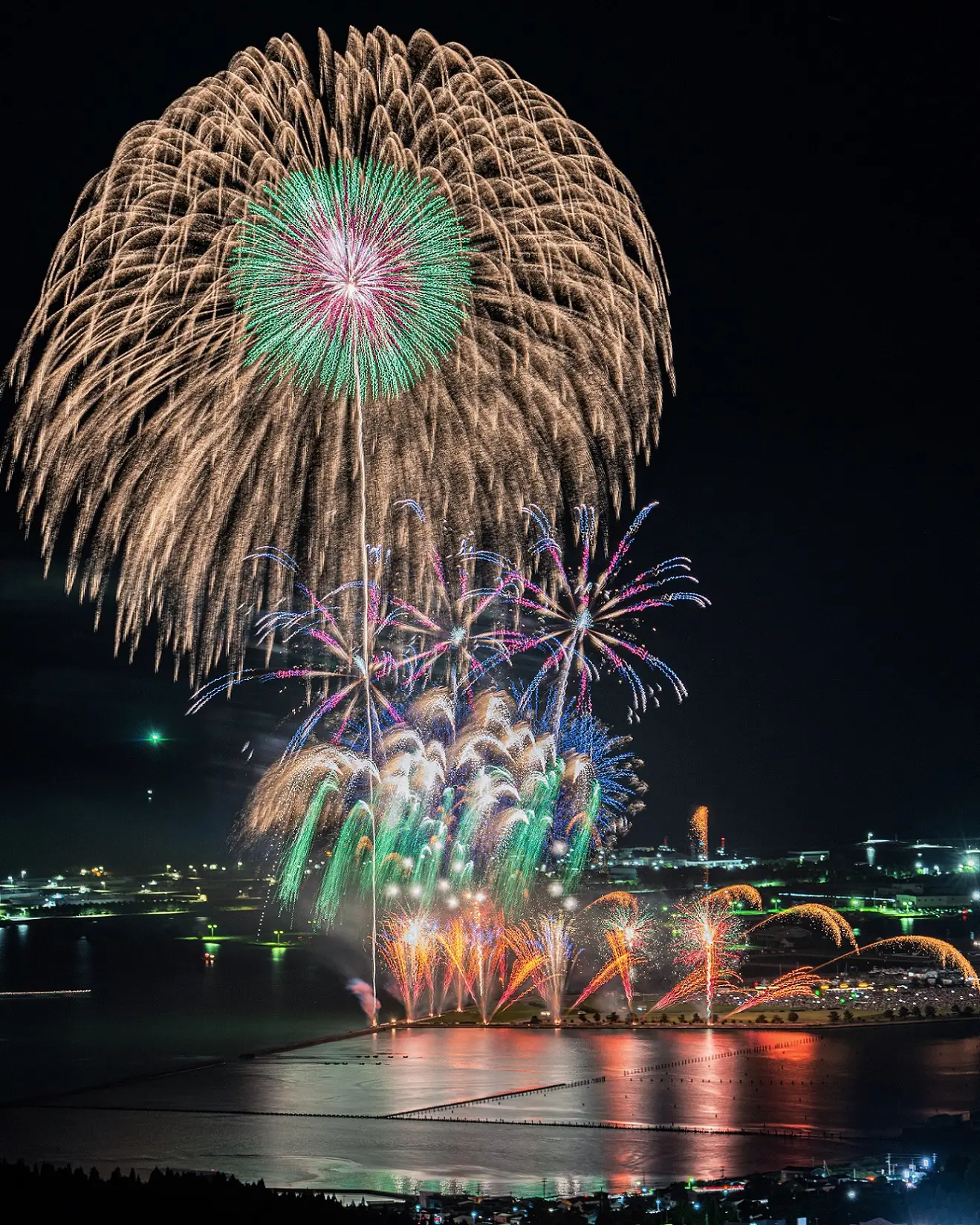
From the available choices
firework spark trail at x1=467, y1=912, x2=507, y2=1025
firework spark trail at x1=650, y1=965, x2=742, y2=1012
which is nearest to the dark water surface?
firework spark trail at x1=467, y1=912, x2=507, y2=1025

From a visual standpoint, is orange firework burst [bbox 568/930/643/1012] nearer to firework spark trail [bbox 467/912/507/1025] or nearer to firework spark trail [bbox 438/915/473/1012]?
firework spark trail [bbox 467/912/507/1025]

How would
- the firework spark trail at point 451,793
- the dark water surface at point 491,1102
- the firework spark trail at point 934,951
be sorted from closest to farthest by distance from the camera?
1. the dark water surface at point 491,1102
2. the firework spark trail at point 451,793
3. the firework spark trail at point 934,951

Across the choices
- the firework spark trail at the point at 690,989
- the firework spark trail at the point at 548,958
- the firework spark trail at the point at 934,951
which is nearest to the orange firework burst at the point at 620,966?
the firework spark trail at the point at 548,958

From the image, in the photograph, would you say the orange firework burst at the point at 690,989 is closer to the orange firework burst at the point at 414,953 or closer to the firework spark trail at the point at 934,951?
the firework spark trail at the point at 934,951

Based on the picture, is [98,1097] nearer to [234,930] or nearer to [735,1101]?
[735,1101]

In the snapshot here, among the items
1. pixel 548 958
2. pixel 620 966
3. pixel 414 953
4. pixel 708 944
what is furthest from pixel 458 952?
pixel 708 944

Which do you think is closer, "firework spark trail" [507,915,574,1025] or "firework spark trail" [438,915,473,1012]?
"firework spark trail" [507,915,574,1025]
